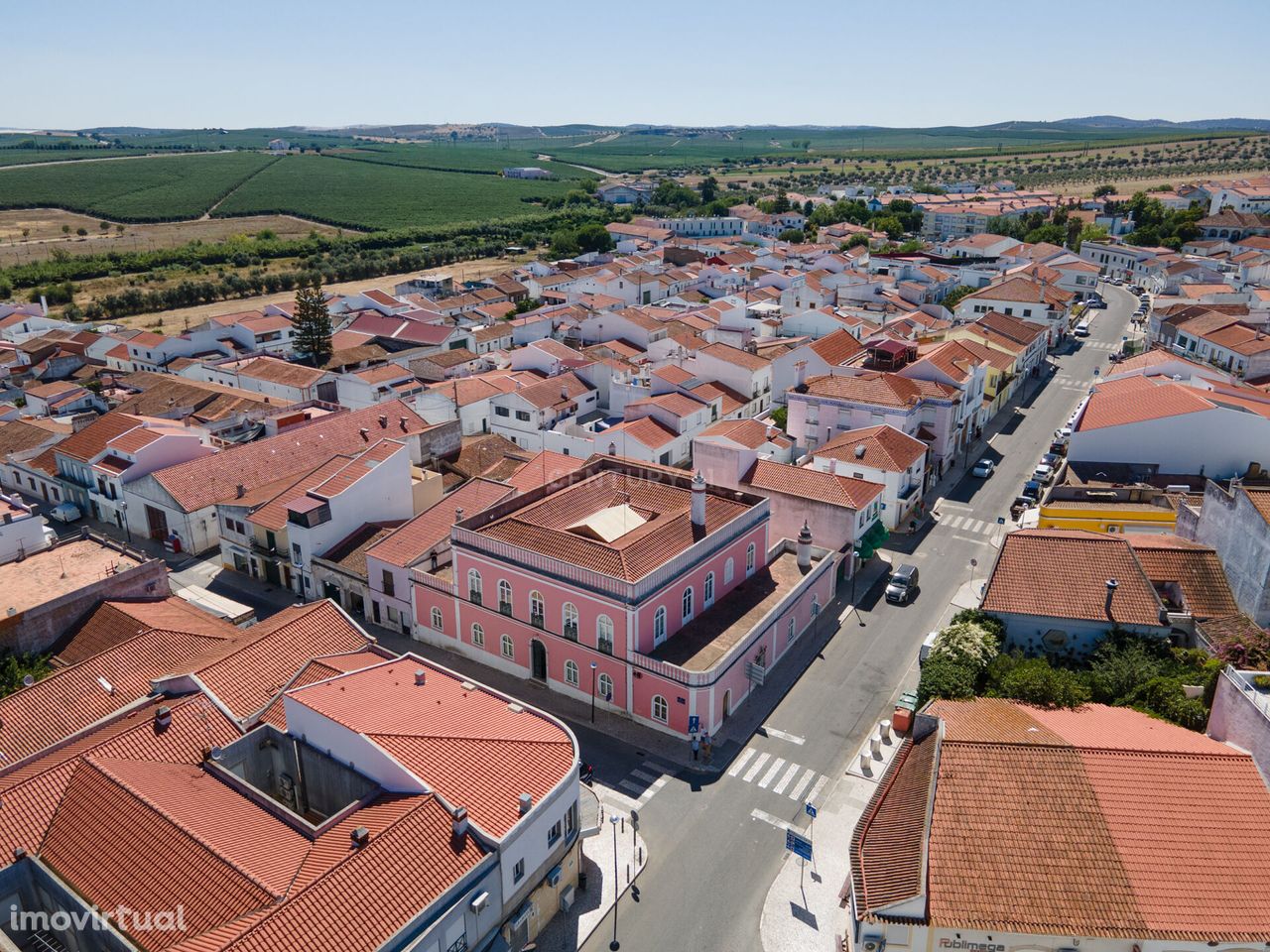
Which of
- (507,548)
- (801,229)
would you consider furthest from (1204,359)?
(801,229)

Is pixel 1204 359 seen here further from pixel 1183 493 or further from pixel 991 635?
pixel 991 635

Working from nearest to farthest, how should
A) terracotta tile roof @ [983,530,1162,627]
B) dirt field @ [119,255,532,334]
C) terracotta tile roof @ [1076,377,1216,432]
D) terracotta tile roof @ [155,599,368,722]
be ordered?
terracotta tile roof @ [155,599,368,722], terracotta tile roof @ [983,530,1162,627], terracotta tile roof @ [1076,377,1216,432], dirt field @ [119,255,532,334]

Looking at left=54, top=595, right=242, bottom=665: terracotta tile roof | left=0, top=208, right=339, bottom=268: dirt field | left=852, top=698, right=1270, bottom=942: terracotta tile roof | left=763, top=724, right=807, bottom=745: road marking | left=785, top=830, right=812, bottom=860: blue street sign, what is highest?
left=0, top=208, right=339, bottom=268: dirt field

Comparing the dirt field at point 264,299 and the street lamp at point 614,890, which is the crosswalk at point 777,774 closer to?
the street lamp at point 614,890

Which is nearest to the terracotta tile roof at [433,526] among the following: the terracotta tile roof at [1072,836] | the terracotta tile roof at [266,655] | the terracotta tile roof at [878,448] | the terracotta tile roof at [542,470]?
the terracotta tile roof at [542,470]

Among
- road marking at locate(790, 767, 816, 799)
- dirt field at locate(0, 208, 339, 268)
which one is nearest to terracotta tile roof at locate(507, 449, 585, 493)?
road marking at locate(790, 767, 816, 799)

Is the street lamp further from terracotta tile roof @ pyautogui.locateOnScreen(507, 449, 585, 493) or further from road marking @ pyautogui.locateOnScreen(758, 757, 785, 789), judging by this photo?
terracotta tile roof @ pyautogui.locateOnScreen(507, 449, 585, 493)
